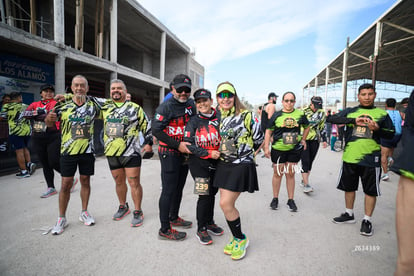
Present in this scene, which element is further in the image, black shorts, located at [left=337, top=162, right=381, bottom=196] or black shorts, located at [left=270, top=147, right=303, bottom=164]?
black shorts, located at [left=270, top=147, right=303, bottom=164]

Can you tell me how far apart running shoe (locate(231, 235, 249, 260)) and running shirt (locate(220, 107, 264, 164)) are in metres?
0.92

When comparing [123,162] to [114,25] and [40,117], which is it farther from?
[114,25]

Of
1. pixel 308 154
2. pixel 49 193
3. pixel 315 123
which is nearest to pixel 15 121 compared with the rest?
pixel 49 193

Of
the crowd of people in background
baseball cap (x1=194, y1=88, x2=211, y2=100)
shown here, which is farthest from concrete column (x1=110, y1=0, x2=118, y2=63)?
baseball cap (x1=194, y1=88, x2=211, y2=100)

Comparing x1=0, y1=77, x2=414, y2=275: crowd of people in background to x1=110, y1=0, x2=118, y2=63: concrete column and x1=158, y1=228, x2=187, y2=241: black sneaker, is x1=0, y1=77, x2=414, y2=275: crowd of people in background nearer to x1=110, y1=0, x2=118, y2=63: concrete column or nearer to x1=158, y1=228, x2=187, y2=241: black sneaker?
x1=158, y1=228, x2=187, y2=241: black sneaker

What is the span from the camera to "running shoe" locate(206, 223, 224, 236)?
277 cm

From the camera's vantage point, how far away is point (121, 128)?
114 inches

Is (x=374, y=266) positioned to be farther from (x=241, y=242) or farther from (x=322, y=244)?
(x=241, y=242)

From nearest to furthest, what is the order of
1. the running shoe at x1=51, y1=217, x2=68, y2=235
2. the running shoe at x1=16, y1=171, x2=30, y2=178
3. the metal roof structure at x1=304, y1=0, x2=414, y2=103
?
1. the running shoe at x1=51, y1=217, x2=68, y2=235
2. the running shoe at x1=16, y1=171, x2=30, y2=178
3. the metal roof structure at x1=304, y1=0, x2=414, y2=103

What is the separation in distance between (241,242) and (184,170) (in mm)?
1150

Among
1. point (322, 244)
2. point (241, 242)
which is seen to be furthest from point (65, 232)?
point (322, 244)

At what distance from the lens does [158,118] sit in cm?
254

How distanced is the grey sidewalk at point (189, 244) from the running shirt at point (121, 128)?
1091 mm

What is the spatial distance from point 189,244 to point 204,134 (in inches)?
54.0
